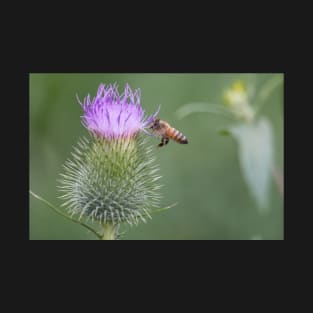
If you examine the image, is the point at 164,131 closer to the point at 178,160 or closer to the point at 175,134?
the point at 175,134

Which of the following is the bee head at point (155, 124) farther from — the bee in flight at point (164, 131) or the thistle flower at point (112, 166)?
the thistle flower at point (112, 166)

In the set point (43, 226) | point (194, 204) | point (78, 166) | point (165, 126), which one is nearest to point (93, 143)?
point (78, 166)

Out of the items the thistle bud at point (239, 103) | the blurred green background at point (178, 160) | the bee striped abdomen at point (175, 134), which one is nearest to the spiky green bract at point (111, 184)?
the bee striped abdomen at point (175, 134)

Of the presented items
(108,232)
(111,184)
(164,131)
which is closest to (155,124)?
(164,131)

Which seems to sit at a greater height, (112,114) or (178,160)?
(178,160)

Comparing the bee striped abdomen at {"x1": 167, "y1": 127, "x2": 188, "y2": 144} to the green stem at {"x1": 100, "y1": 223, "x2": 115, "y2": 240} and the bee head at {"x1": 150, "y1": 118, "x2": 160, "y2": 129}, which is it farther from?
the green stem at {"x1": 100, "y1": 223, "x2": 115, "y2": 240}

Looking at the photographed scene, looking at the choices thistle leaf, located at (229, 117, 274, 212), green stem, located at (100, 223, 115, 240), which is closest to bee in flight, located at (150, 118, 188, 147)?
thistle leaf, located at (229, 117, 274, 212)

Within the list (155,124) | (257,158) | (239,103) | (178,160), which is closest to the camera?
(257,158)
